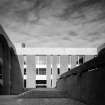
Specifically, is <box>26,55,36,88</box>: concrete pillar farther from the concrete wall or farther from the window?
the concrete wall

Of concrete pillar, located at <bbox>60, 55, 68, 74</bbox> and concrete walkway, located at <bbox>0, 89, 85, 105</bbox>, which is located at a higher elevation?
concrete pillar, located at <bbox>60, 55, 68, 74</bbox>

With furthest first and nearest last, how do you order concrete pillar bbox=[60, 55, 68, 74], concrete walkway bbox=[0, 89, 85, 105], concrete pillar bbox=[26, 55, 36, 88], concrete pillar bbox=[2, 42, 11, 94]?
concrete pillar bbox=[60, 55, 68, 74], concrete pillar bbox=[26, 55, 36, 88], concrete pillar bbox=[2, 42, 11, 94], concrete walkway bbox=[0, 89, 85, 105]

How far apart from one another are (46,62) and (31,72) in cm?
362

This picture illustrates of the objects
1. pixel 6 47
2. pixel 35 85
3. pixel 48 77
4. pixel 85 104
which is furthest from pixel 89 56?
pixel 85 104

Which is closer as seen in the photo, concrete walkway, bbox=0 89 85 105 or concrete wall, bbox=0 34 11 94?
concrete walkway, bbox=0 89 85 105

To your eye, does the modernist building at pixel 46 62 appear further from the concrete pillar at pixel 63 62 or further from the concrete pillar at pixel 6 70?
the concrete pillar at pixel 6 70

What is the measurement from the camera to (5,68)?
24.2 metres

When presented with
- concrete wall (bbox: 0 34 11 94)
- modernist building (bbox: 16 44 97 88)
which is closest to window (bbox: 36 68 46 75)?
modernist building (bbox: 16 44 97 88)

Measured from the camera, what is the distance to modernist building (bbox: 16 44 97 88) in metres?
33.3

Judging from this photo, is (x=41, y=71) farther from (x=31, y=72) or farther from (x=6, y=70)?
(x=6, y=70)

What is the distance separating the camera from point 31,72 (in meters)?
33.5

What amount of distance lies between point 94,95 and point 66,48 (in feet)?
92.1

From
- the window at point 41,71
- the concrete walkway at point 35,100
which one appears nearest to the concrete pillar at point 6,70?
the window at point 41,71

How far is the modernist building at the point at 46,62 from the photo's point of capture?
109 feet
